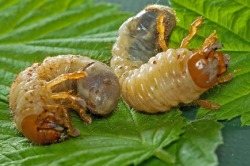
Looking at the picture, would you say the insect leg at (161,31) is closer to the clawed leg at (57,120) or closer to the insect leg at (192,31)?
the insect leg at (192,31)

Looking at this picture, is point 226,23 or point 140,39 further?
point 140,39

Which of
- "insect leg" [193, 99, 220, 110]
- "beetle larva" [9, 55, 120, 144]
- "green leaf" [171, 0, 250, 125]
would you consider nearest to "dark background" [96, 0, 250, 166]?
"insect leg" [193, 99, 220, 110]

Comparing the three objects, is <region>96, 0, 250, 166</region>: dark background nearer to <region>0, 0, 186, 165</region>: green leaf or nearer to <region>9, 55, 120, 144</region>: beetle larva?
<region>0, 0, 186, 165</region>: green leaf

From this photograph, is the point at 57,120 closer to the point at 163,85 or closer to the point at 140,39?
the point at 163,85

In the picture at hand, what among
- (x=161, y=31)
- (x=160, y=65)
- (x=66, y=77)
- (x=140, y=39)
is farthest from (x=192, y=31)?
(x=66, y=77)

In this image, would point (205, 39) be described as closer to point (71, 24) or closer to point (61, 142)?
point (61, 142)

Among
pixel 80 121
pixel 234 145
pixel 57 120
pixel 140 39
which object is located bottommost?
pixel 234 145

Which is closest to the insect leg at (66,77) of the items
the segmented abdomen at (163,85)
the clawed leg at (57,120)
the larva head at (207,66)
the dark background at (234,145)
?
the clawed leg at (57,120)
